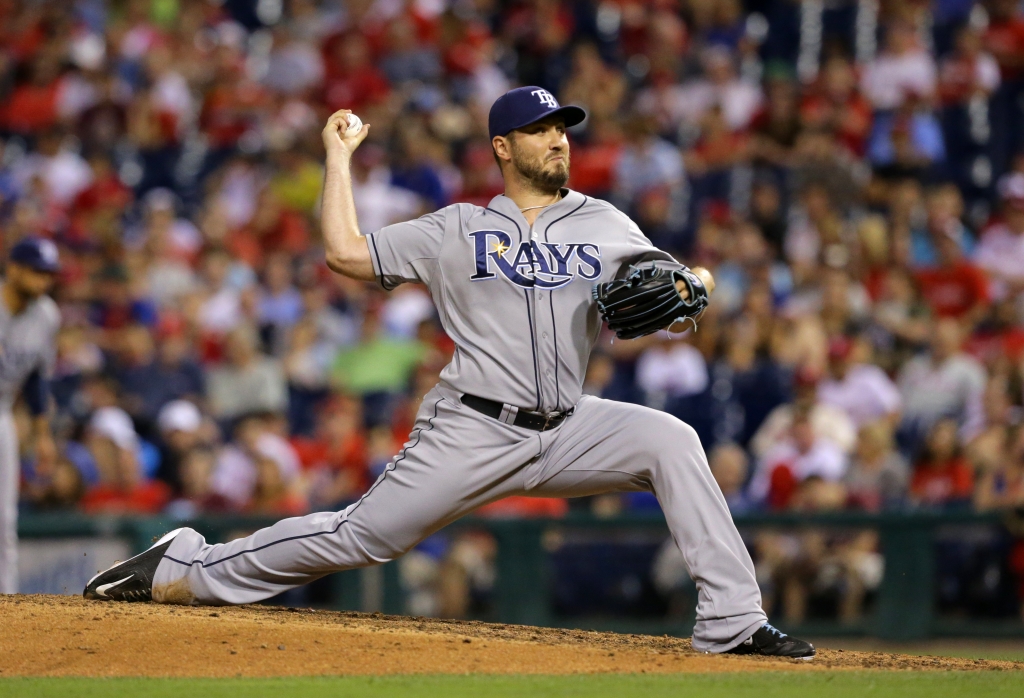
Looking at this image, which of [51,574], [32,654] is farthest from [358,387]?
[32,654]

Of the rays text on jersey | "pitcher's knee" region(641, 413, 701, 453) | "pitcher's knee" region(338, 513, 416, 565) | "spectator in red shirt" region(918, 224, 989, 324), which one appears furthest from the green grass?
"spectator in red shirt" region(918, 224, 989, 324)

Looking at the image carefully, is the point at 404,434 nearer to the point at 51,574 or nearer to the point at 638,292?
the point at 51,574

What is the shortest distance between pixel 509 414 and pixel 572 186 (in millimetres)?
6713

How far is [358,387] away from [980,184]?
4.84 meters

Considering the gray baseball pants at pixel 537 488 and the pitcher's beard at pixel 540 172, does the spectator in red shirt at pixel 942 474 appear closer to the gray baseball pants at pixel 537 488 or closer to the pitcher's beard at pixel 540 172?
the gray baseball pants at pixel 537 488

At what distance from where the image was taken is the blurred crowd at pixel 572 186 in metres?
8.71

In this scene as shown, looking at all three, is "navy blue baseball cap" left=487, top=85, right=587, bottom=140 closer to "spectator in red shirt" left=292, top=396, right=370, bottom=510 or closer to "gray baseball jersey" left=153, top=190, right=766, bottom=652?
"gray baseball jersey" left=153, top=190, right=766, bottom=652

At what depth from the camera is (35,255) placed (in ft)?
21.5

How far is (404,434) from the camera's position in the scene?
30.1 feet

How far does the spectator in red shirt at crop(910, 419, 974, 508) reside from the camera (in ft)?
26.8

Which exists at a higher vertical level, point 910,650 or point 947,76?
point 947,76

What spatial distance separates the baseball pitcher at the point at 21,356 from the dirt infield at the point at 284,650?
162cm

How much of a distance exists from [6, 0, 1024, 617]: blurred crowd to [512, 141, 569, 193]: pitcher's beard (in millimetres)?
3972

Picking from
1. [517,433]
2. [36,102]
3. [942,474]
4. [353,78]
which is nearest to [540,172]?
[517,433]
